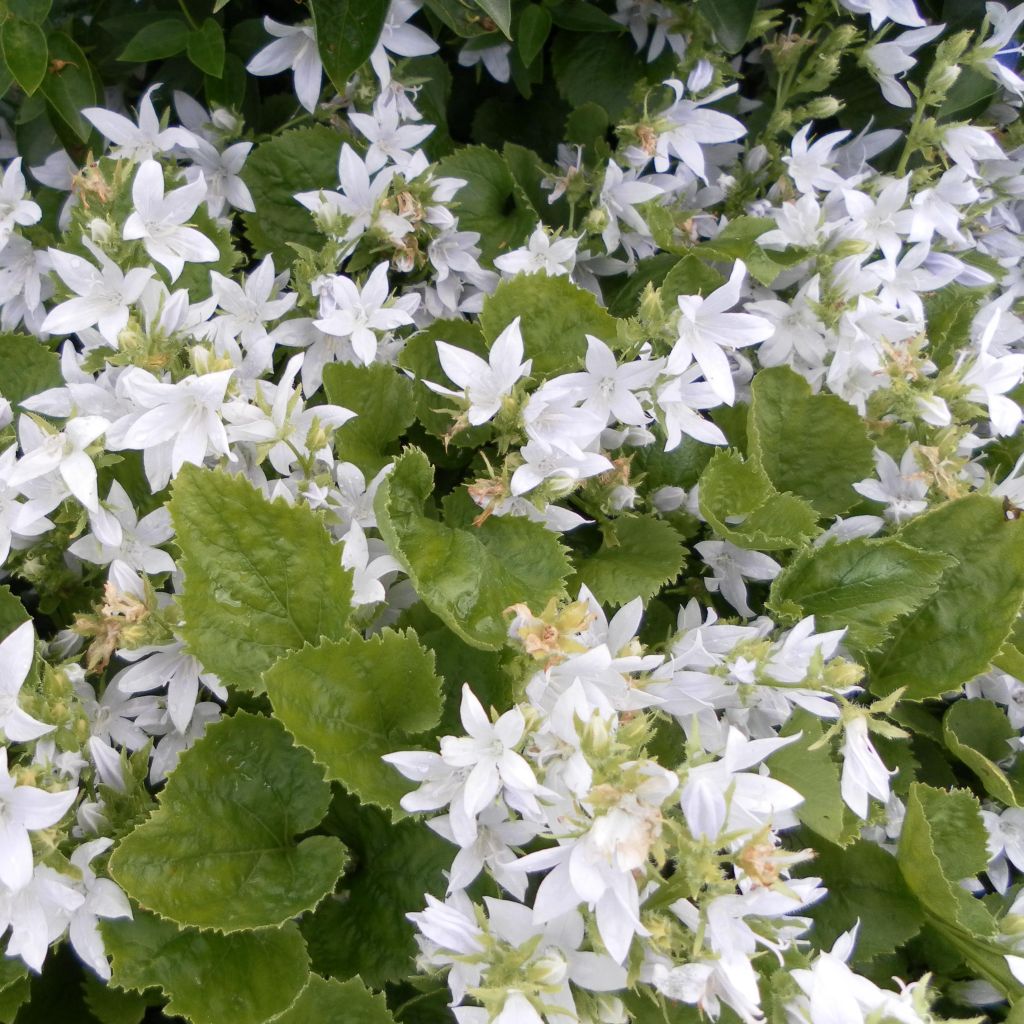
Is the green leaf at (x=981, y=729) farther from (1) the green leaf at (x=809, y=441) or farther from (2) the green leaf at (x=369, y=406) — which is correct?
(2) the green leaf at (x=369, y=406)

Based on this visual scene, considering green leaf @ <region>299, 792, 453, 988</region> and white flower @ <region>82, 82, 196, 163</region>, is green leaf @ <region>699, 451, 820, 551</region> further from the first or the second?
white flower @ <region>82, 82, 196, 163</region>

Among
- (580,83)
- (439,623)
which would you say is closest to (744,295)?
(580,83)

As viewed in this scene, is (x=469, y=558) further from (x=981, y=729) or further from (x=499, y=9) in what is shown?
(x=981, y=729)

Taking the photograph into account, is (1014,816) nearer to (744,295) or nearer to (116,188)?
(744,295)

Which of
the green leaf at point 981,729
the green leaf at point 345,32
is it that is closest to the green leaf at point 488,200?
the green leaf at point 345,32

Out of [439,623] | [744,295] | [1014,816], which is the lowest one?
[1014,816]

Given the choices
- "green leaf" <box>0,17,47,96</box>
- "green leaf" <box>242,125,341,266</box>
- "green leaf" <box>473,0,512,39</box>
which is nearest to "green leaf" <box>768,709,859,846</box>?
"green leaf" <box>473,0,512,39</box>
